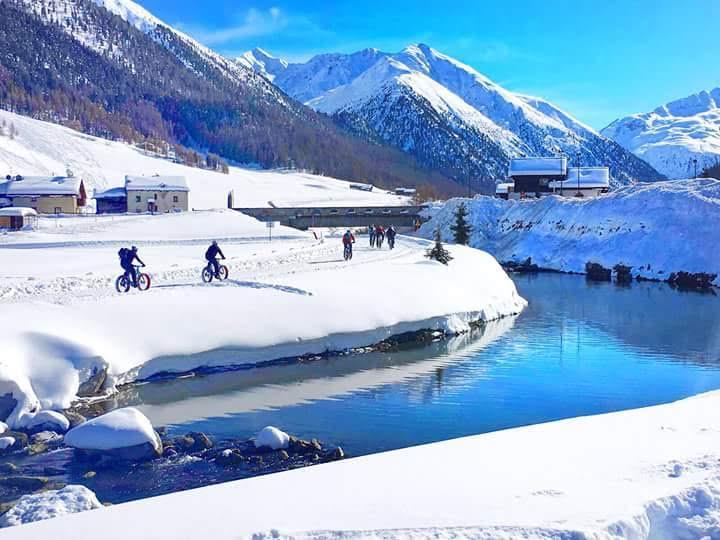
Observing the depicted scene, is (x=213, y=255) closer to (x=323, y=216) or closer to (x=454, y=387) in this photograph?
(x=454, y=387)

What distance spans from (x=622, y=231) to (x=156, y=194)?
2248 inches

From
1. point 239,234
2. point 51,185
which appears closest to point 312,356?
point 239,234

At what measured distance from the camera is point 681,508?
34.9 ft

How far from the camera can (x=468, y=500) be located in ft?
34.8

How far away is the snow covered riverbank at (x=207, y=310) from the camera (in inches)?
885

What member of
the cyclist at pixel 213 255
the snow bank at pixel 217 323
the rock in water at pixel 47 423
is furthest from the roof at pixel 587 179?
the rock in water at pixel 47 423

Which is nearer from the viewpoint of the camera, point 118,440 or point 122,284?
point 118,440

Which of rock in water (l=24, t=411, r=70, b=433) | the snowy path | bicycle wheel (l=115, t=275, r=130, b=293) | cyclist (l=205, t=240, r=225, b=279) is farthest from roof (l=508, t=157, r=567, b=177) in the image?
rock in water (l=24, t=411, r=70, b=433)

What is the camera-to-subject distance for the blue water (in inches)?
798

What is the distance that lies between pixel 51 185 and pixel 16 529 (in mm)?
86848

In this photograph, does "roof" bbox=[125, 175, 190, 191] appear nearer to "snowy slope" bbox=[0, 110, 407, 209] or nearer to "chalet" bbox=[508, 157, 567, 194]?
"snowy slope" bbox=[0, 110, 407, 209]

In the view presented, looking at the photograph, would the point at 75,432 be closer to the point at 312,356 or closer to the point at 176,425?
the point at 176,425

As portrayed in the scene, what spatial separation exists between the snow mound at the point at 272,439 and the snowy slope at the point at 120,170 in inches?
4221

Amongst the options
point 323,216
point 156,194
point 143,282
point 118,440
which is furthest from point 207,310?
point 156,194
